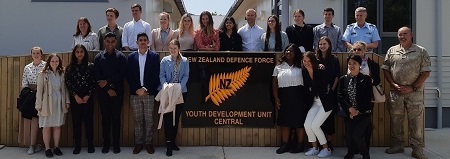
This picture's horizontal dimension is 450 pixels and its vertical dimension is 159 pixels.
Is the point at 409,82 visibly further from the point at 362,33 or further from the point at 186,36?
the point at 186,36

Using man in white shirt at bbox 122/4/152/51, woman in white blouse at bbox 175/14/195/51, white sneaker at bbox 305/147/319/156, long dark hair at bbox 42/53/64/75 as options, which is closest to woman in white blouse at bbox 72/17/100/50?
man in white shirt at bbox 122/4/152/51

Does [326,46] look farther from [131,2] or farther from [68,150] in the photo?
[131,2]

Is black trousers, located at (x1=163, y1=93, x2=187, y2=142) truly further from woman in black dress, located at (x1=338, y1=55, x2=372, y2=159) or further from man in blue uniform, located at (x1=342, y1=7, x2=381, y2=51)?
man in blue uniform, located at (x1=342, y1=7, x2=381, y2=51)

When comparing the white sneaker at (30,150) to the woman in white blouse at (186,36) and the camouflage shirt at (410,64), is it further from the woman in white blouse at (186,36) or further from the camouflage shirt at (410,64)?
the camouflage shirt at (410,64)

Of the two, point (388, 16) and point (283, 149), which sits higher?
point (388, 16)

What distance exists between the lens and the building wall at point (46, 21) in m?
11.1

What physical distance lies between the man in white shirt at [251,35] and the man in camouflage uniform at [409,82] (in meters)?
2.10

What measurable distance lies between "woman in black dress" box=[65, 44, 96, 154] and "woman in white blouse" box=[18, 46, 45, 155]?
1.58 feet

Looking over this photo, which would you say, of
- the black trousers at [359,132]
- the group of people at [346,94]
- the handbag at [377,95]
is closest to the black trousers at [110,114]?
the group of people at [346,94]

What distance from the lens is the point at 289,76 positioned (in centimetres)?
739

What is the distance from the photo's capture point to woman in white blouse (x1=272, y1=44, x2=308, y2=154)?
7371 mm

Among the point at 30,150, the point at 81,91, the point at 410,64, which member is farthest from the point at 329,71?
the point at 30,150

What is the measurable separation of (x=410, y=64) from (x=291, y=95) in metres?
1.84

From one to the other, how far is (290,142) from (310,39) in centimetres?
183
